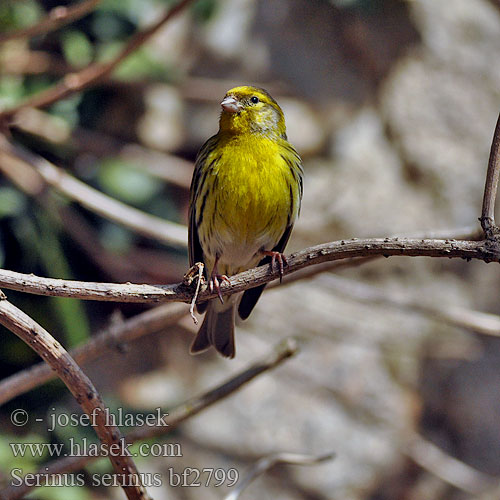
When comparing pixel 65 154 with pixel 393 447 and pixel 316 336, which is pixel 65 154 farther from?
pixel 393 447

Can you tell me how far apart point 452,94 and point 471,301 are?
4.83 ft

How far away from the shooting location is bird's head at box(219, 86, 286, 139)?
2777mm

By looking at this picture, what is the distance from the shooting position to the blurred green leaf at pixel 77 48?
4.23 metres

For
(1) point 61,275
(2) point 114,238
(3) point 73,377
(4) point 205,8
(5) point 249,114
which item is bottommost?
(3) point 73,377

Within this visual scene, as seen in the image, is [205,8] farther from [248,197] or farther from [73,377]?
[73,377]

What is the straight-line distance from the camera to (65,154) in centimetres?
→ 433

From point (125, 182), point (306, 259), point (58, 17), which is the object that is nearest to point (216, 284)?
point (306, 259)

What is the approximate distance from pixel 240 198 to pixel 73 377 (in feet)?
3.15

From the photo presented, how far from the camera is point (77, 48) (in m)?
4.24

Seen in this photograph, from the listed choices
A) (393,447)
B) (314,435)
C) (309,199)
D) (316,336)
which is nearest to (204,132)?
(309,199)

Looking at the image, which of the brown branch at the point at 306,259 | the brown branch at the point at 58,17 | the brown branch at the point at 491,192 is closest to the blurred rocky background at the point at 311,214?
the brown branch at the point at 58,17

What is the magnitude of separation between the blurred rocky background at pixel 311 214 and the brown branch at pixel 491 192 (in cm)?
224

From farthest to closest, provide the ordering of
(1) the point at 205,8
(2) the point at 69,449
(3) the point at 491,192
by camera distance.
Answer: (1) the point at 205,8, (2) the point at 69,449, (3) the point at 491,192

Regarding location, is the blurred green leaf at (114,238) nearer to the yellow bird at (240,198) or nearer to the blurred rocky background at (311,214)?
the blurred rocky background at (311,214)
